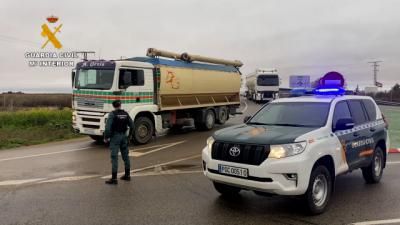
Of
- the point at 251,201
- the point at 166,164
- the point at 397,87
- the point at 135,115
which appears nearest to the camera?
the point at 251,201

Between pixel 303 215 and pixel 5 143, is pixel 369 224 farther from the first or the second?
pixel 5 143

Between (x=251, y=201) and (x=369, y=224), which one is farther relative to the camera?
(x=251, y=201)

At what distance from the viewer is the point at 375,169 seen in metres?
8.00

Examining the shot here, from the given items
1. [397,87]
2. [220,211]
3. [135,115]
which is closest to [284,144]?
[220,211]

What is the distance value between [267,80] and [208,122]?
2410 centimetres

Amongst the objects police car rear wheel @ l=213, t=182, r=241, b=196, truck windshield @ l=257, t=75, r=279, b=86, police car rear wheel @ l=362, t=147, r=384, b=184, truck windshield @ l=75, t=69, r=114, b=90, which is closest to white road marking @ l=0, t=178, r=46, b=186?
police car rear wheel @ l=213, t=182, r=241, b=196

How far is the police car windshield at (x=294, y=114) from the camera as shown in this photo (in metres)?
6.69

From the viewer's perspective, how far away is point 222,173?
6113 mm

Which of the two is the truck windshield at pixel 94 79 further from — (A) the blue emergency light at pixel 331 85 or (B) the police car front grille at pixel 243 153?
(B) the police car front grille at pixel 243 153

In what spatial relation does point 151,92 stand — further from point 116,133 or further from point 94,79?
point 116,133

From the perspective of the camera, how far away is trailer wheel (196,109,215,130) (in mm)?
19203

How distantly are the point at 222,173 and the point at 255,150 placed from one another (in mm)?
679

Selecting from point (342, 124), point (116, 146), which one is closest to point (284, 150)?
point (342, 124)

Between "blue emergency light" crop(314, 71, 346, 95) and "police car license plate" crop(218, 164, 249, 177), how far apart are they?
3.04 metres
